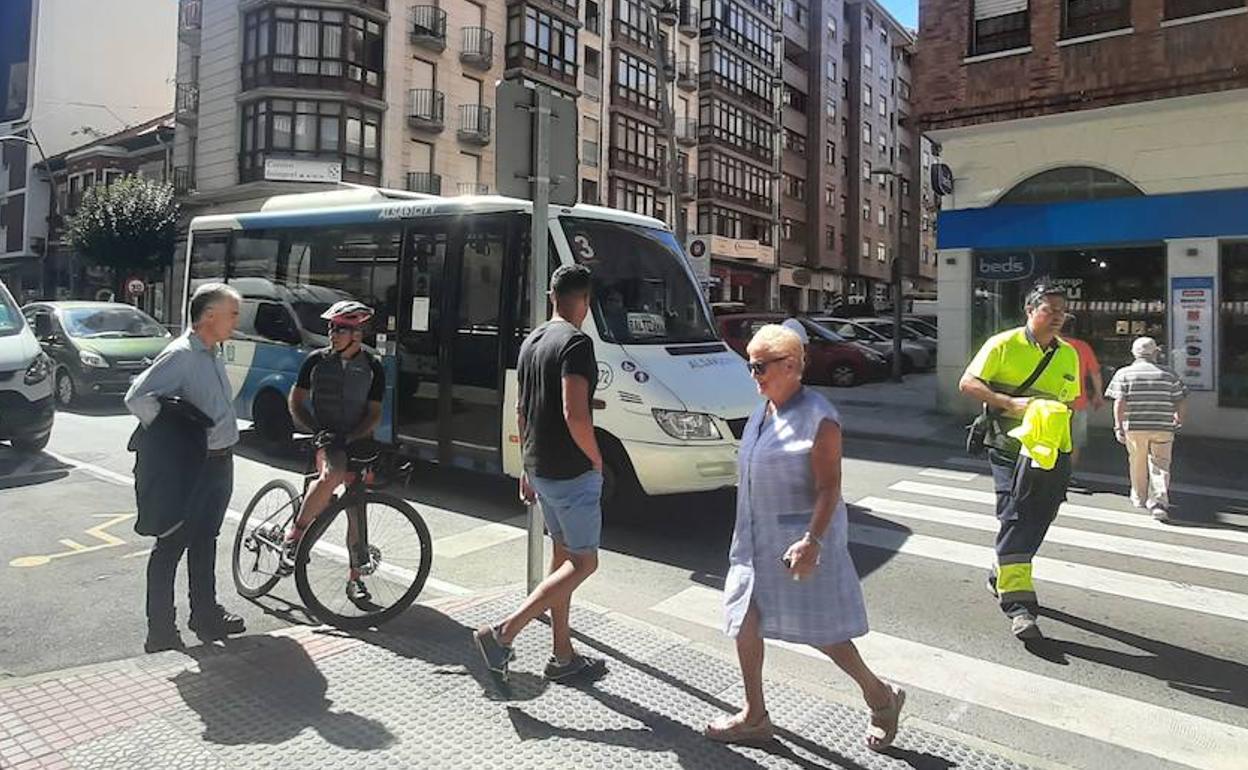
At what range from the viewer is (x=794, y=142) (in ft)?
180

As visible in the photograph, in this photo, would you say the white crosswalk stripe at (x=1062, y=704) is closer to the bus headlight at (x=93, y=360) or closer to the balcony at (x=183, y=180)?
the bus headlight at (x=93, y=360)

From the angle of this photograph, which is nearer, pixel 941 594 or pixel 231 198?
pixel 941 594

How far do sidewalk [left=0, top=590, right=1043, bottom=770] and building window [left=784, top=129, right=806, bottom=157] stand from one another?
2083 inches

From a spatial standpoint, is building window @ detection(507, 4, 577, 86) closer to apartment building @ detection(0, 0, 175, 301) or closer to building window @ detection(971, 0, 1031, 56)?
apartment building @ detection(0, 0, 175, 301)

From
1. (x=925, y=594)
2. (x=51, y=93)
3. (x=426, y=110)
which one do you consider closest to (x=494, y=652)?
(x=925, y=594)

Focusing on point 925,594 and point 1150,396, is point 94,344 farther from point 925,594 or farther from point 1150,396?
point 1150,396

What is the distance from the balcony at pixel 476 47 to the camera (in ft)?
112

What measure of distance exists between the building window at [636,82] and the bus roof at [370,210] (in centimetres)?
3351

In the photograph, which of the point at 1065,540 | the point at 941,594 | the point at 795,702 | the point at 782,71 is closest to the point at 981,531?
the point at 1065,540

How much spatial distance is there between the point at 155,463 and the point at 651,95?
42700 mm

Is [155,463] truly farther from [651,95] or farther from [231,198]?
[651,95]

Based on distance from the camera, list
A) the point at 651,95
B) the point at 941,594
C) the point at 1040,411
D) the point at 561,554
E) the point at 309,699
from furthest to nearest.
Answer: the point at 651,95, the point at 941,594, the point at 1040,411, the point at 561,554, the point at 309,699

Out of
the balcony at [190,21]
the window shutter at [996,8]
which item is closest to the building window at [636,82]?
the balcony at [190,21]

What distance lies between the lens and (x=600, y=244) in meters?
7.39
